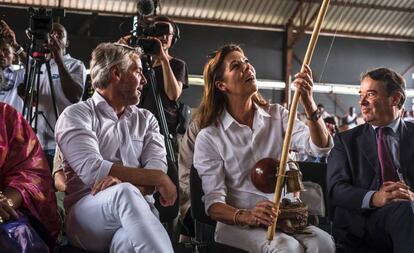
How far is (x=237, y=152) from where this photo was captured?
211 cm

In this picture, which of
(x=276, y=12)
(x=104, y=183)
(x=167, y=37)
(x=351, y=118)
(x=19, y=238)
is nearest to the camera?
(x=19, y=238)

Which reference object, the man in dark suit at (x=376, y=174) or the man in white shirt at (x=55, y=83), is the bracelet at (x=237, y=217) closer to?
the man in dark suit at (x=376, y=174)

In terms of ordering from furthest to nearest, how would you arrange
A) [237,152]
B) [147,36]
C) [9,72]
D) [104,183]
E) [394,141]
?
[9,72]
[147,36]
[394,141]
[237,152]
[104,183]

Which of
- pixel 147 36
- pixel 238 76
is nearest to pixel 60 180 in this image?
pixel 238 76

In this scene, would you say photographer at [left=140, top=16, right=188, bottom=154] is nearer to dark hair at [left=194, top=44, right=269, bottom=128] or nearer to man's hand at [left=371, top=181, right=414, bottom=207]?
dark hair at [left=194, top=44, right=269, bottom=128]

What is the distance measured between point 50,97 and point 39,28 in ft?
1.35

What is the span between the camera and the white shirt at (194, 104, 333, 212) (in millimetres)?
2059

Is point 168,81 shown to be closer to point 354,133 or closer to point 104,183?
point 354,133

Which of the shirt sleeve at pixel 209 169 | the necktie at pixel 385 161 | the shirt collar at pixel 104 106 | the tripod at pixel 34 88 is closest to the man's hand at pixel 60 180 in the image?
the shirt collar at pixel 104 106

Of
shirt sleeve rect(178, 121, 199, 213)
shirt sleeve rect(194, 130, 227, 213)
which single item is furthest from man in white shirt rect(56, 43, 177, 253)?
shirt sleeve rect(178, 121, 199, 213)

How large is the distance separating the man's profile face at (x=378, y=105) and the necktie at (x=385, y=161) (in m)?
0.07

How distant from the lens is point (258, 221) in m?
1.85

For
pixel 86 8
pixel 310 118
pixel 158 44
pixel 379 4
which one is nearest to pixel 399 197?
pixel 310 118

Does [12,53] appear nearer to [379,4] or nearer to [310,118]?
[310,118]
